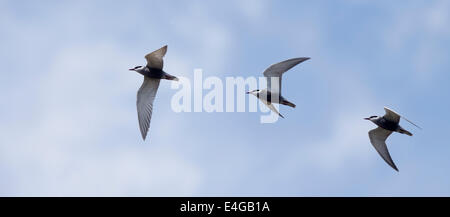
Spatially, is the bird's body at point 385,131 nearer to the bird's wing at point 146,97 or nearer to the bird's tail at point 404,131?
the bird's tail at point 404,131

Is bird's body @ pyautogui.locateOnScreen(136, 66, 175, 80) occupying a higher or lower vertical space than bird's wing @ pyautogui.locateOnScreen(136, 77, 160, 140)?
higher

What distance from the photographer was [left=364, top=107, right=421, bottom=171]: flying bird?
54.6 ft

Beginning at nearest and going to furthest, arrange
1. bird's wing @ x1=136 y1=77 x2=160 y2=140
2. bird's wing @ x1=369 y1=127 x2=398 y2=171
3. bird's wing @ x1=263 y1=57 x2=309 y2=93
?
bird's wing @ x1=263 y1=57 x2=309 y2=93 → bird's wing @ x1=136 y1=77 x2=160 y2=140 → bird's wing @ x1=369 y1=127 x2=398 y2=171

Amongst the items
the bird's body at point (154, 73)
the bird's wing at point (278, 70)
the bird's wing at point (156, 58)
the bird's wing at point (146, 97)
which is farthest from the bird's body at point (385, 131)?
the bird's wing at point (146, 97)

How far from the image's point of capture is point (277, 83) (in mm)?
16547

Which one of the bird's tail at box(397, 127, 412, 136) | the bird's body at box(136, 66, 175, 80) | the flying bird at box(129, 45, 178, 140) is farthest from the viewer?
the bird's body at box(136, 66, 175, 80)

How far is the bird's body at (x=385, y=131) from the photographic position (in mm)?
16656

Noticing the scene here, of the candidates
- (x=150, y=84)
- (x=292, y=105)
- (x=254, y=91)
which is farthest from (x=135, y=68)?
(x=292, y=105)

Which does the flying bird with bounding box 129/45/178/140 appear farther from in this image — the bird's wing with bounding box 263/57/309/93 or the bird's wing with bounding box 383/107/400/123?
the bird's wing with bounding box 383/107/400/123

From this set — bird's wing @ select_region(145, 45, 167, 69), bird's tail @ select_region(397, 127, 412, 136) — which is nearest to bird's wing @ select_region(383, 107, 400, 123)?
bird's tail @ select_region(397, 127, 412, 136)

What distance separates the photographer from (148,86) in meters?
17.4

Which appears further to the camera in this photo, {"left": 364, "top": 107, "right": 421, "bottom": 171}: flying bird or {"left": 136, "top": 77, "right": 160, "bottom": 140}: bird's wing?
{"left": 136, "top": 77, "right": 160, "bottom": 140}: bird's wing

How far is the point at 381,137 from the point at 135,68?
24.2ft
